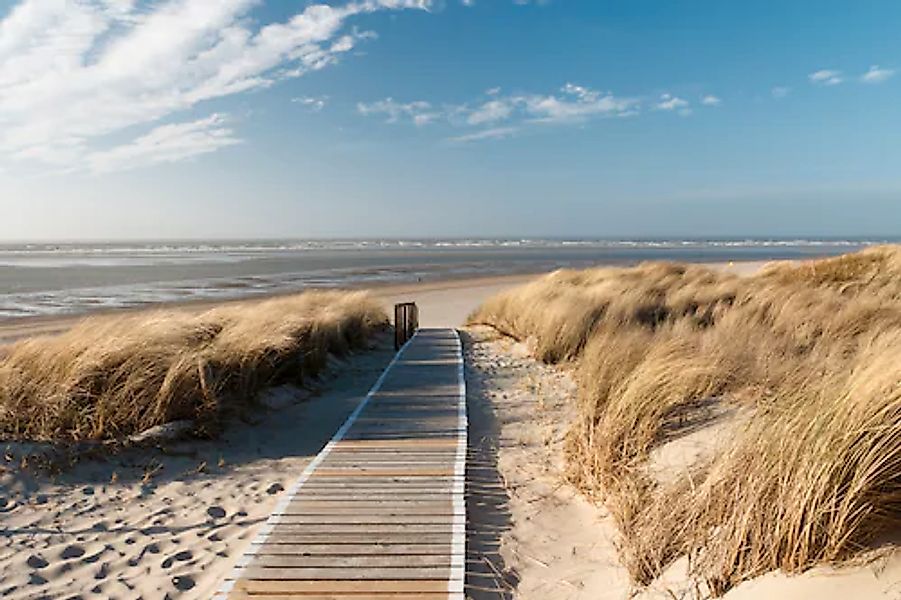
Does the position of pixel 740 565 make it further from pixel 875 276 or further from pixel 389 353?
pixel 875 276

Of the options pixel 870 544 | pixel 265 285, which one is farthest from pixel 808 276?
pixel 265 285

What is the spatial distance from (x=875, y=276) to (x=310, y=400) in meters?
12.8

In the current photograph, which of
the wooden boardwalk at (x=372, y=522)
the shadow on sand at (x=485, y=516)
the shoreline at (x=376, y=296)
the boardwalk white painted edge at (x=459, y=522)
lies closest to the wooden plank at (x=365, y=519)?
the wooden boardwalk at (x=372, y=522)

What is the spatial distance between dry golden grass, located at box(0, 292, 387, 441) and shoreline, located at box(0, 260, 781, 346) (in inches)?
248

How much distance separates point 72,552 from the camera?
4.27m

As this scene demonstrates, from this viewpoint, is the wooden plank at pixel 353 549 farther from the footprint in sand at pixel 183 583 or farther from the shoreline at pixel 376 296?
the shoreline at pixel 376 296

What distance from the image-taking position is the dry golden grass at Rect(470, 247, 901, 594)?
2.89 m

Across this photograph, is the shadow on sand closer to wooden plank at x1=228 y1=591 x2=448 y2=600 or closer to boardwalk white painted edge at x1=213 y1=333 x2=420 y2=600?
wooden plank at x1=228 y1=591 x2=448 y2=600

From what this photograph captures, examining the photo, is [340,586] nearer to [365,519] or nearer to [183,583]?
[365,519]

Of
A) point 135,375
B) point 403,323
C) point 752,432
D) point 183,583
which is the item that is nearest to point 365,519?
point 183,583

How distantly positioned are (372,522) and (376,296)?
954 inches

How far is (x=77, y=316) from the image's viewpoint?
20594 mm

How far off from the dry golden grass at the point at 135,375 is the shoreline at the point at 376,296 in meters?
6.29

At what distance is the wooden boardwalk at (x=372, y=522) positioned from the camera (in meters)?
3.66
